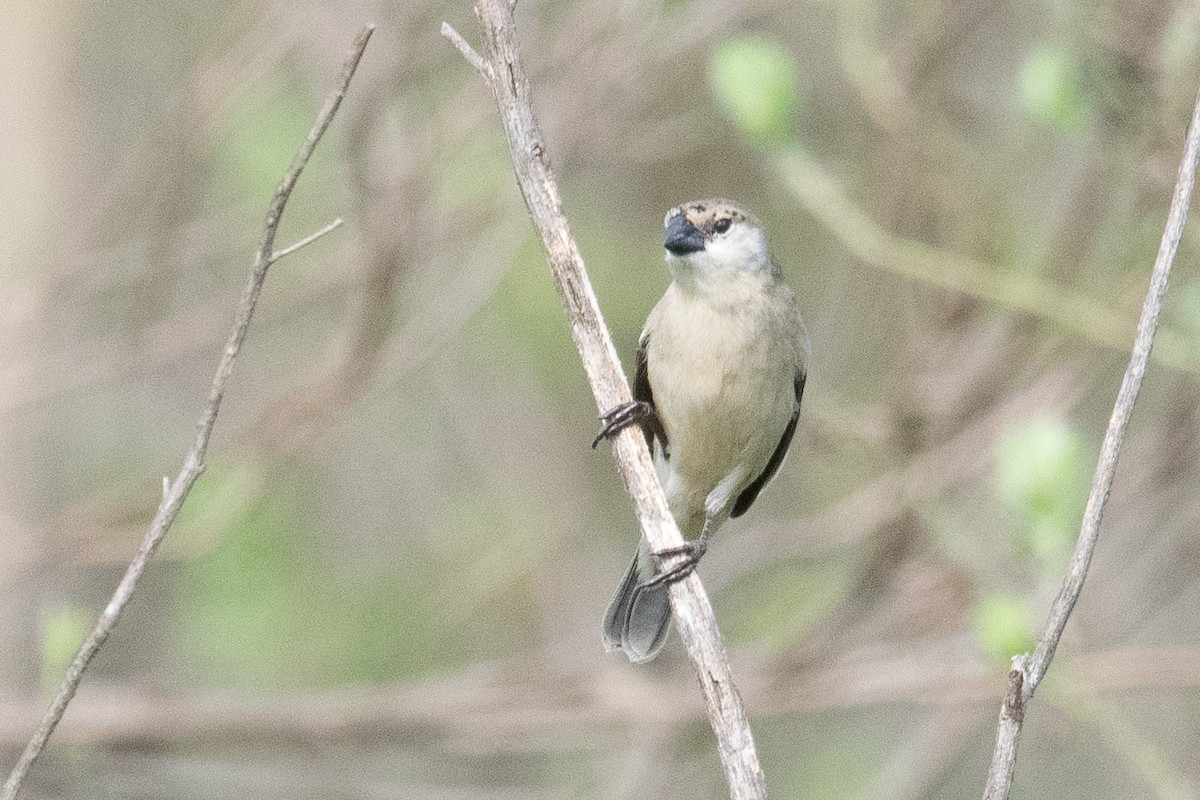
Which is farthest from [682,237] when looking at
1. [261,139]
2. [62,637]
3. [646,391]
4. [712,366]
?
[261,139]

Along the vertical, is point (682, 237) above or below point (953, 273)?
above

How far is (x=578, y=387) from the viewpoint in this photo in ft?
23.1

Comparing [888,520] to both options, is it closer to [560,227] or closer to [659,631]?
[659,631]

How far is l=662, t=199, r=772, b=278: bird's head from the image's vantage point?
3.97 metres

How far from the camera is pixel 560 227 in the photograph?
2.83 metres

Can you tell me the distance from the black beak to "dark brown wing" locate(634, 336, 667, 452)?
1.29ft

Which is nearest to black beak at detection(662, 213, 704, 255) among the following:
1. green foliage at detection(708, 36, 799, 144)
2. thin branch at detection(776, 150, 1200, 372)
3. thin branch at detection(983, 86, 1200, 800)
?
thin branch at detection(776, 150, 1200, 372)

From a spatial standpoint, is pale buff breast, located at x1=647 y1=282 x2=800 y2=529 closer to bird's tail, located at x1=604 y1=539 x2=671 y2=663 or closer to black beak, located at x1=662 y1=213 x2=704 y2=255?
black beak, located at x1=662 y1=213 x2=704 y2=255

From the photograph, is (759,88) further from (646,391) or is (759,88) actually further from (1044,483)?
(646,391)

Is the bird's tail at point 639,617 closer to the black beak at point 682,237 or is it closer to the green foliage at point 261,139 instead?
the black beak at point 682,237

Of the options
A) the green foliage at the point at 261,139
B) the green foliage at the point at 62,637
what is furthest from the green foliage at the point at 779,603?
the green foliage at the point at 62,637

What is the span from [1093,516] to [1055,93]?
5.04 feet

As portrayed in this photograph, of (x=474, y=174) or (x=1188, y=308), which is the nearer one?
(x=1188, y=308)

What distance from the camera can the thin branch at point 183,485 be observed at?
2.11 m
